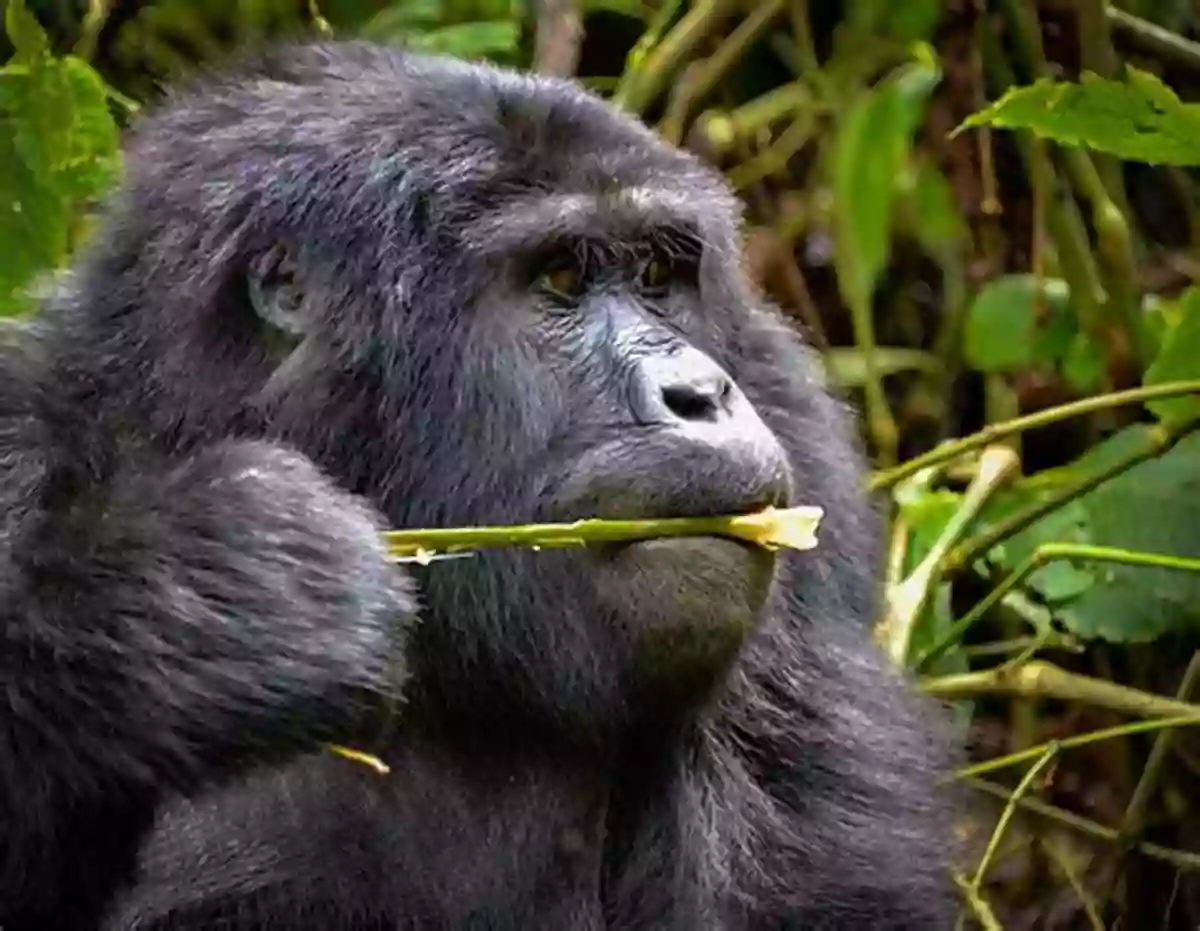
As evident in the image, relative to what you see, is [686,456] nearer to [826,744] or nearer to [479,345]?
[479,345]

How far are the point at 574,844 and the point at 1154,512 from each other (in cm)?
105

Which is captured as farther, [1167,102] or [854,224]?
[854,224]

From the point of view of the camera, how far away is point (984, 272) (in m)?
4.30

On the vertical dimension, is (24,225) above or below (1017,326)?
above

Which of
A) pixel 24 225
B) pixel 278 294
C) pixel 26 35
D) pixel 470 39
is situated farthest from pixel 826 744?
pixel 470 39

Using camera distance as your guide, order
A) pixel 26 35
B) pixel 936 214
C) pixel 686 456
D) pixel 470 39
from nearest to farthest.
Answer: pixel 686 456 < pixel 26 35 < pixel 470 39 < pixel 936 214

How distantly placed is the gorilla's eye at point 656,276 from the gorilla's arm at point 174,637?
1.56 ft

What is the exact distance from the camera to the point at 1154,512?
3031mm

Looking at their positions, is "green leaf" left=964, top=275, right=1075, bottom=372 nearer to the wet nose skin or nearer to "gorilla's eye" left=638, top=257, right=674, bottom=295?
"gorilla's eye" left=638, top=257, right=674, bottom=295

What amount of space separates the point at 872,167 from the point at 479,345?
151 centimetres

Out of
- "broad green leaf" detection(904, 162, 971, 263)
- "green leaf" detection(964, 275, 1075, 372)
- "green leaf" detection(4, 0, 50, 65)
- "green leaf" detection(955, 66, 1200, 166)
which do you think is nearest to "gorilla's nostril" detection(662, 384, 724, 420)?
"green leaf" detection(955, 66, 1200, 166)

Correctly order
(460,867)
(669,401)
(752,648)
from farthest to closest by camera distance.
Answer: (752,648)
(460,867)
(669,401)

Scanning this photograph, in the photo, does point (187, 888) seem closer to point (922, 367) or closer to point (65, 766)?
point (65, 766)

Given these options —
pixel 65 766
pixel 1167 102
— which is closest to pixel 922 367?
pixel 1167 102
